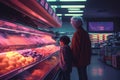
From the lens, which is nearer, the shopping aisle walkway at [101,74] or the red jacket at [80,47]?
the red jacket at [80,47]

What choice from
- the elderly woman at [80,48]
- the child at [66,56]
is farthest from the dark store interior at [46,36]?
the elderly woman at [80,48]

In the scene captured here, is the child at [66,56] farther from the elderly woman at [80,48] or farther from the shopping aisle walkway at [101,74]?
the shopping aisle walkway at [101,74]

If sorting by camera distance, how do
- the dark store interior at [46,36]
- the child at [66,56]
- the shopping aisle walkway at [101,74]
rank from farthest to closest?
the shopping aisle walkway at [101,74], the child at [66,56], the dark store interior at [46,36]

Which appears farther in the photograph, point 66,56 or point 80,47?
point 66,56

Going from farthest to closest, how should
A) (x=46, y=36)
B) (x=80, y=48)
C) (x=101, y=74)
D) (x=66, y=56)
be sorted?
(x=101, y=74)
(x=46, y=36)
(x=66, y=56)
(x=80, y=48)

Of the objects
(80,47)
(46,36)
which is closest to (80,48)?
(80,47)

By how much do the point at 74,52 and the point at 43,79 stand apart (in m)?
0.83

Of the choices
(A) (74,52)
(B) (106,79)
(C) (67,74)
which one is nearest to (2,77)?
(A) (74,52)

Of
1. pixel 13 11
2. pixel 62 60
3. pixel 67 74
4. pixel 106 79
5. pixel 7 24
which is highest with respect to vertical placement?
pixel 13 11

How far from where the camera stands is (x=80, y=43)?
4547mm

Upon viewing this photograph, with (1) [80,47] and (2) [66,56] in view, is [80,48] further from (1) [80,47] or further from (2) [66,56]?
(2) [66,56]

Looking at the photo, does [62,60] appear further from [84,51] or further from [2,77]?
[2,77]

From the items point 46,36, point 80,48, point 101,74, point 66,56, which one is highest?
point 46,36

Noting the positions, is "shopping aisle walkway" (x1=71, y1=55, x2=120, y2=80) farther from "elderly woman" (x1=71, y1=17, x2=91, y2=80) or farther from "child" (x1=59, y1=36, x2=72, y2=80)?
"elderly woman" (x1=71, y1=17, x2=91, y2=80)
